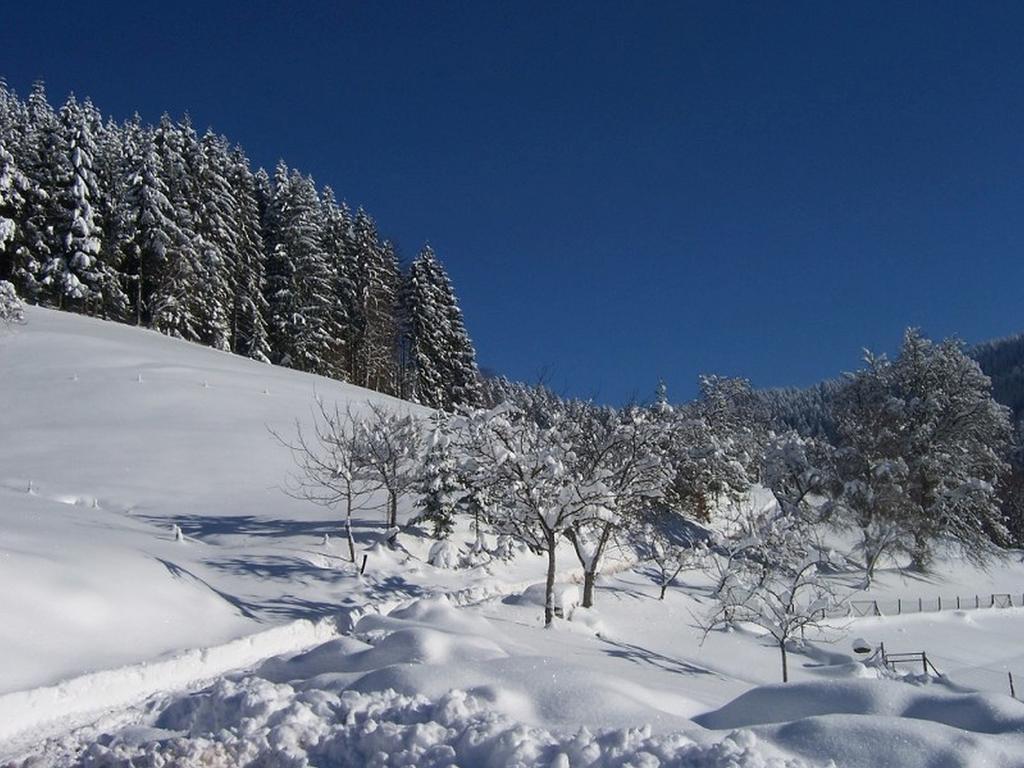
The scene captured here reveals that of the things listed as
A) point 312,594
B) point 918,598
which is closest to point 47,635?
point 312,594

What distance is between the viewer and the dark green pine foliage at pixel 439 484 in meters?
24.6

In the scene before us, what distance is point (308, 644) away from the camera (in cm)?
1605

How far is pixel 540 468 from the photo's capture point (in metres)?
19.7

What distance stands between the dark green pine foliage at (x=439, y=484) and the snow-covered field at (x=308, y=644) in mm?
1151

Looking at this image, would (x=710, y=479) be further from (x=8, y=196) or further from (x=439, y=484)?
(x=8, y=196)

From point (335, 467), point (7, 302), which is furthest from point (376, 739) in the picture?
point (7, 302)

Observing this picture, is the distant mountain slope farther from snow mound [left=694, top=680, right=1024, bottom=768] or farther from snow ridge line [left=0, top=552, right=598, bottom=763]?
snow mound [left=694, top=680, right=1024, bottom=768]

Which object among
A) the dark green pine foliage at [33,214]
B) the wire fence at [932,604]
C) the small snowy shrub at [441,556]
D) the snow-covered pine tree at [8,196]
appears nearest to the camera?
the small snowy shrub at [441,556]

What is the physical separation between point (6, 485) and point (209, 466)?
6431 millimetres

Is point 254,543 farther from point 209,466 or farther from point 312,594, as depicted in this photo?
point 209,466

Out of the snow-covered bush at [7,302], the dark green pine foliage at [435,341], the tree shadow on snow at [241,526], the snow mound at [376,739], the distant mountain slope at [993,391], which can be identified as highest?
the distant mountain slope at [993,391]

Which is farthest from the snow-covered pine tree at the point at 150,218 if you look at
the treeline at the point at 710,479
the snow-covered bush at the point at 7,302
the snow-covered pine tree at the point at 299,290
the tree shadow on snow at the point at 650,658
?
the tree shadow on snow at the point at 650,658

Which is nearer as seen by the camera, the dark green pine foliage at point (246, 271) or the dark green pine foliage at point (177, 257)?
the dark green pine foliage at point (177, 257)

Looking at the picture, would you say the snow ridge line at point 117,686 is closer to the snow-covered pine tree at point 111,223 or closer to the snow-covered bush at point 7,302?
the snow-covered bush at point 7,302
